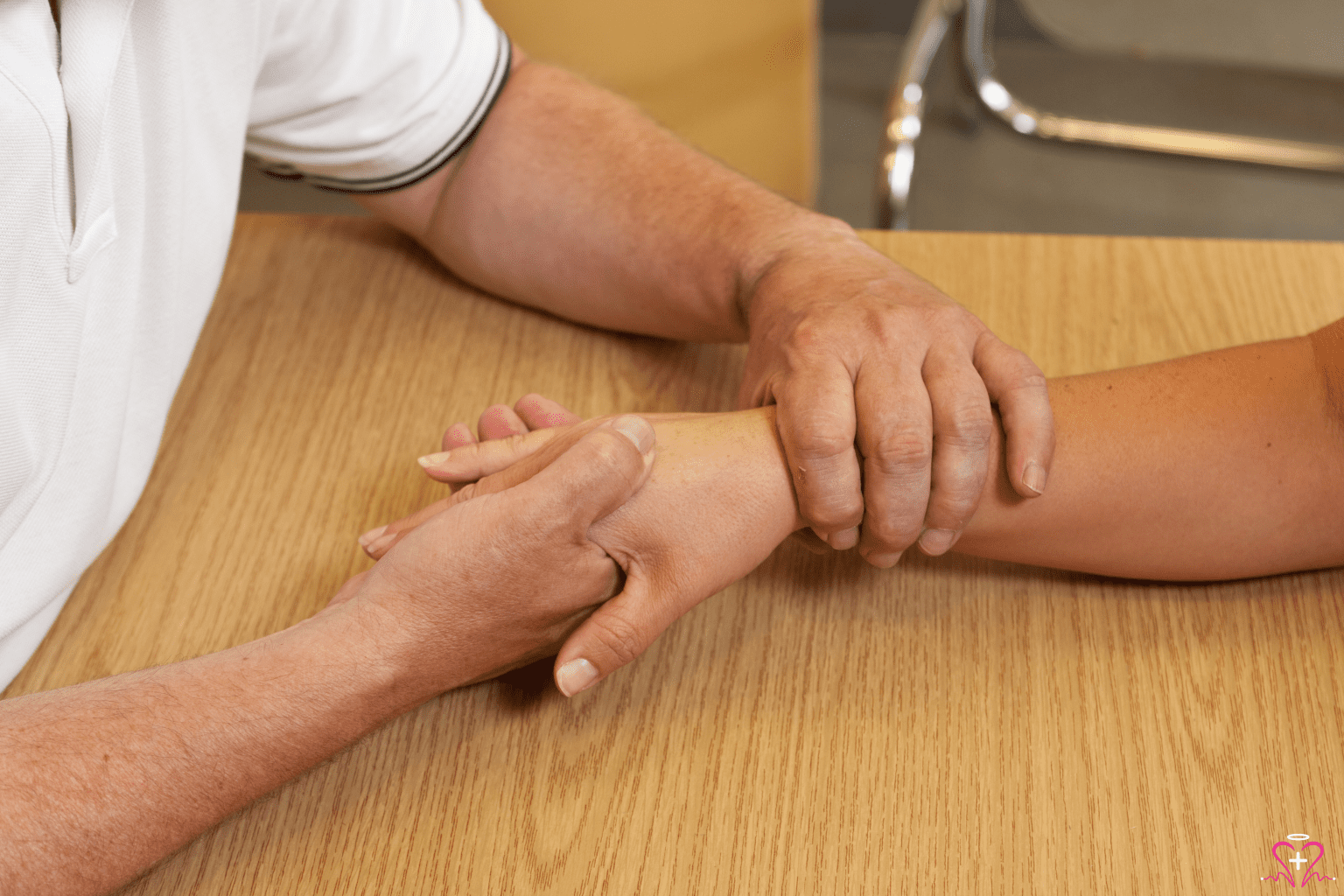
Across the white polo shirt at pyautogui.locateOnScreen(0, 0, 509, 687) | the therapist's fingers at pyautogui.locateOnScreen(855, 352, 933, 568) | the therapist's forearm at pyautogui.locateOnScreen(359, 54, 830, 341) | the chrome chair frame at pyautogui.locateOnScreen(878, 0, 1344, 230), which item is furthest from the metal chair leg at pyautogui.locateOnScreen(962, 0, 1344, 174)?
the therapist's fingers at pyautogui.locateOnScreen(855, 352, 933, 568)

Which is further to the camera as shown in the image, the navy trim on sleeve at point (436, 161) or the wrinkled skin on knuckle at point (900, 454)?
the navy trim on sleeve at point (436, 161)

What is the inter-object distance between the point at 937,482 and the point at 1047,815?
0.18 metres

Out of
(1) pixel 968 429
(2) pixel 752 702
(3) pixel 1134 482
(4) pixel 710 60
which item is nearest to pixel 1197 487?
(3) pixel 1134 482

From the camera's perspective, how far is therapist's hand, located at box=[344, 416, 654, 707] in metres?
0.54

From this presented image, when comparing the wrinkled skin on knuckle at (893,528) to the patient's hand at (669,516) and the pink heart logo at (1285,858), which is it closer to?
the patient's hand at (669,516)

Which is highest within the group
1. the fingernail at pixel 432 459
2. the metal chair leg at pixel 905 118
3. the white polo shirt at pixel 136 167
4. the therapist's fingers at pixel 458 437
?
the white polo shirt at pixel 136 167

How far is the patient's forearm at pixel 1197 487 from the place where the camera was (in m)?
0.61

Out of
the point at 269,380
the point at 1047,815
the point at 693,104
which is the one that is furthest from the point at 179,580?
the point at 693,104

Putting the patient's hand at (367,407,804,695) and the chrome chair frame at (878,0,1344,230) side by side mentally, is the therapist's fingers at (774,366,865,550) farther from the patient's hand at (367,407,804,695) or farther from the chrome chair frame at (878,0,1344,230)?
the chrome chair frame at (878,0,1344,230)

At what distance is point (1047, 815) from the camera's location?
0.52m

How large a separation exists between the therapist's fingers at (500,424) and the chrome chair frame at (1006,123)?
1.04m

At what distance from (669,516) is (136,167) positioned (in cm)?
37

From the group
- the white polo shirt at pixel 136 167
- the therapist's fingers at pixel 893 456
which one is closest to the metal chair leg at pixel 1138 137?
the white polo shirt at pixel 136 167

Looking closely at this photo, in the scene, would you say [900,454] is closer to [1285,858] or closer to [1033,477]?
[1033,477]
